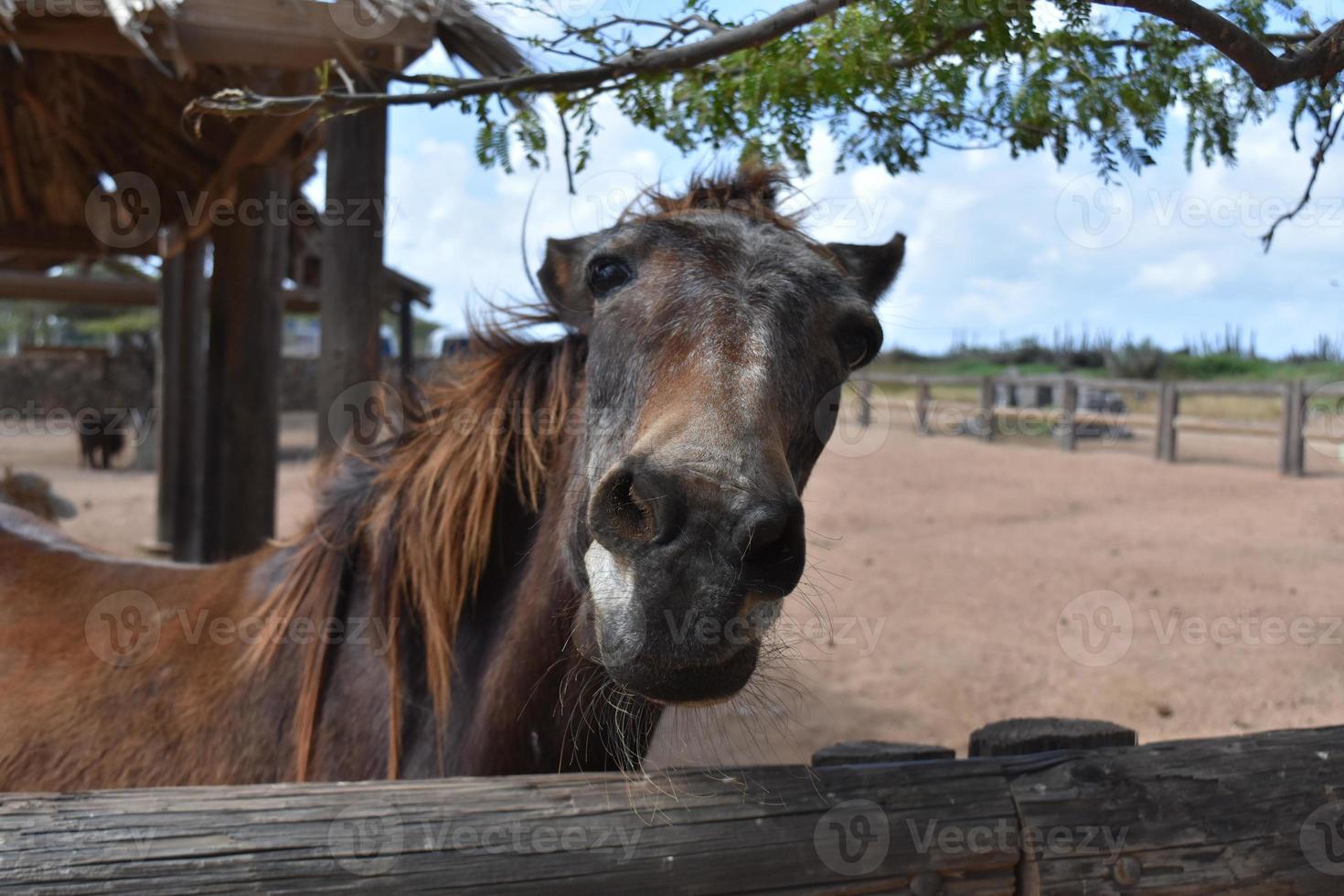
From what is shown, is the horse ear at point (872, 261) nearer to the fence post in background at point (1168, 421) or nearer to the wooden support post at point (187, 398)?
the wooden support post at point (187, 398)

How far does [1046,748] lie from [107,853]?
1765 millimetres

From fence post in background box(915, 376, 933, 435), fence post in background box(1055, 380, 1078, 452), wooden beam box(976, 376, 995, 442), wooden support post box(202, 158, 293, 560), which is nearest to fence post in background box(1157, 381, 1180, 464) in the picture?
fence post in background box(1055, 380, 1078, 452)

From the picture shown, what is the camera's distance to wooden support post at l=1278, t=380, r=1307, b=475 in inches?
551

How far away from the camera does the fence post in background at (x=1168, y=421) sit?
16156mm

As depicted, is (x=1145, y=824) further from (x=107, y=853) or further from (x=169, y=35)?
(x=169, y=35)

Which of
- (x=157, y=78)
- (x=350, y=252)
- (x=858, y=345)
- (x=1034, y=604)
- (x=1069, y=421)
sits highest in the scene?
(x=157, y=78)

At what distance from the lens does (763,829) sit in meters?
1.55

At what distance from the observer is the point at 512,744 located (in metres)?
1.91

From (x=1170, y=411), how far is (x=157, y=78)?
1628 centimetres

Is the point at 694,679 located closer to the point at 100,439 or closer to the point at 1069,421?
the point at 100,439

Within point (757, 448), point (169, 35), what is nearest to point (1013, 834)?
point (757, 448)

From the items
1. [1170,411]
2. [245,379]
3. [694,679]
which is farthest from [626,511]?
[1170,411]

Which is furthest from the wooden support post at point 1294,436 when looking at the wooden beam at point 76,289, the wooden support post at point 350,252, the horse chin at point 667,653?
the wooden beam at point 76,289

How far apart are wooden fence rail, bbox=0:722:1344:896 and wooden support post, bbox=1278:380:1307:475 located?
573 inches
